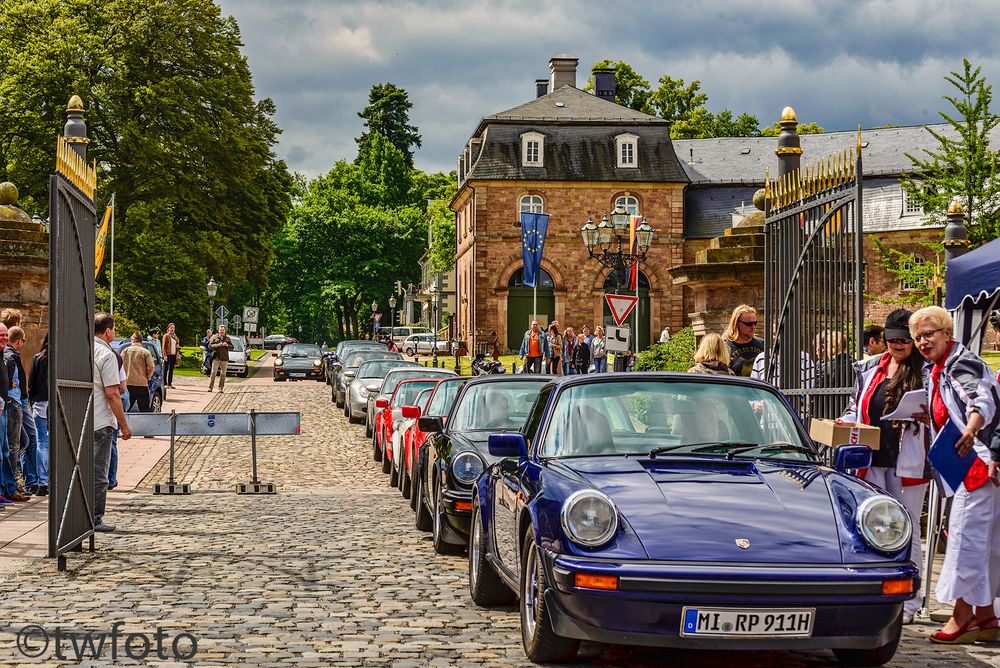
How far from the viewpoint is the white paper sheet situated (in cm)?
793

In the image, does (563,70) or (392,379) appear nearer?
(392,379)

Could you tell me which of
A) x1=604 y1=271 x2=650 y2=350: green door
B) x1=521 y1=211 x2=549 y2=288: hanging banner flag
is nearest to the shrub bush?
x1=521 y1=211 x2=549 y2=288: hanging banner flag

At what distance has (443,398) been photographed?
15.7 metres

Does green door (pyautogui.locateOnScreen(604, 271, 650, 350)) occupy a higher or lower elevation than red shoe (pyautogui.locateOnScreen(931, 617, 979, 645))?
higher

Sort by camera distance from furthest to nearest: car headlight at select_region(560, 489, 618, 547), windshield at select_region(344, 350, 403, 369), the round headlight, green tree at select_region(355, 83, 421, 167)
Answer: green tree at select_region(355, 83, 421, 167)
windshield at select_region(344, 350, 403, 369)
the round headlight
car headlight at select_region(560, 489, 618, 547)

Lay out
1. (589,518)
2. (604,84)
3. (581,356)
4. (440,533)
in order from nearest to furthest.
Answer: (589,518) → (440,533) → (581,356) → (604,84)

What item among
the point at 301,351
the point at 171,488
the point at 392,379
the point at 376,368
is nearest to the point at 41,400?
the point at 171,488

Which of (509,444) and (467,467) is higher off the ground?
(509,444)

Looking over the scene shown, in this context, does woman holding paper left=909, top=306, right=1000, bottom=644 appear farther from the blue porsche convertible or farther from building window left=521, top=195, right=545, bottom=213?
building window left=521, top=195, right=545, bottom=213

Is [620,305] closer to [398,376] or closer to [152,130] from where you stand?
[398,376]

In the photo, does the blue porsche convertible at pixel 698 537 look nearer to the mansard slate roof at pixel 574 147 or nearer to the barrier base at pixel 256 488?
the barrier base at pixel 256 488

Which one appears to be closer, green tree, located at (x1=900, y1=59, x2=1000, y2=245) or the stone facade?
green tree, located at (x1=900, y1=59, x2=1000, y2=245)

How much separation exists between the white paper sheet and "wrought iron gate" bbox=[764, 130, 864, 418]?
1248mm

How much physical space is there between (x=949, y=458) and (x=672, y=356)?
18310mm
